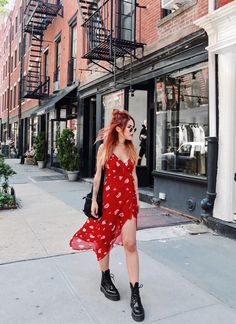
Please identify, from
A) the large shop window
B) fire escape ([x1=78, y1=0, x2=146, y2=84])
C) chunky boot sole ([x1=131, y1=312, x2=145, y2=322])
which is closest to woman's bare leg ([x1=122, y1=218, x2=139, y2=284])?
chunky boot sole ([x1=131, y1=312, x2=145, y2=322])

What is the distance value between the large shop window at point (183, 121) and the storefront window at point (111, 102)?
83.4 inches

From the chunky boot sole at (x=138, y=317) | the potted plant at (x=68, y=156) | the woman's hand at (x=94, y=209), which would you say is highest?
the potted plant at (x=68, y=156)

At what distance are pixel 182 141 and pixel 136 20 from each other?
3722mm

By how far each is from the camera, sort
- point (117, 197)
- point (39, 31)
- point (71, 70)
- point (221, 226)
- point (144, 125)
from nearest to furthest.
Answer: point (117, 197) < point (221, 226) < point (144, 125) < point (71, 70) < point (39, 31)

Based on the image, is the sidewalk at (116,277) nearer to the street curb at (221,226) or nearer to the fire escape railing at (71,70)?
the street curb at (221,226)

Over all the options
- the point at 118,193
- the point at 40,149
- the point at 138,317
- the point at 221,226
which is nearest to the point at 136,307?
the point at 138,317

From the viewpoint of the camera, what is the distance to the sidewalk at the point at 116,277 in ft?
10.6

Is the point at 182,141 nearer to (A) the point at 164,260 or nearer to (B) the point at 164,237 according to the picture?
(B) the point at 164,237

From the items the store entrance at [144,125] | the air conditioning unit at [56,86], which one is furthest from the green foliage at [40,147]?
the store entrance at [144,125]

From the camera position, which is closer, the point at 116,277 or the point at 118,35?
the point at 116,277

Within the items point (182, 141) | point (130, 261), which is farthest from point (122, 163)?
point (182, 141)

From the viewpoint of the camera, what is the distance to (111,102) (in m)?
10.8

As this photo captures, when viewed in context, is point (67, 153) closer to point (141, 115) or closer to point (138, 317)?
point (141, 115)

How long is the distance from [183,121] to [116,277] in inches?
168
